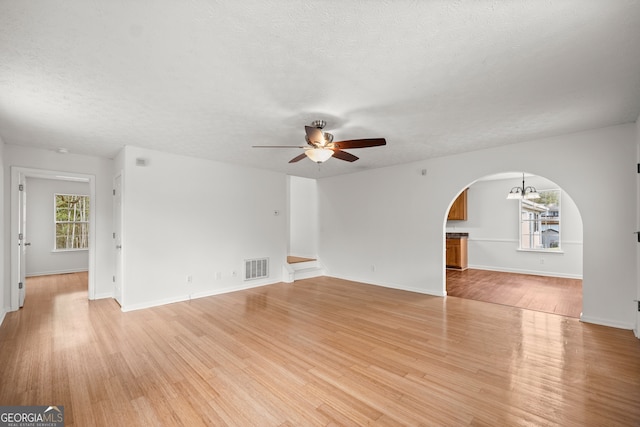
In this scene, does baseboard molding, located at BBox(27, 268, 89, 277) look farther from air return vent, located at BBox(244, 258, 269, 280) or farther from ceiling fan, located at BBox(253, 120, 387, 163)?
ceiling fan, located at BBox(253, 120, 387, 163)

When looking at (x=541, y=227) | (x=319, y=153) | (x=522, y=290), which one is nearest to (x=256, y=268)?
(x=319, y=153)

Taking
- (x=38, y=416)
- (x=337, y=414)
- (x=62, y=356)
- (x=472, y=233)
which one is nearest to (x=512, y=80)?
(x=337, y=414)

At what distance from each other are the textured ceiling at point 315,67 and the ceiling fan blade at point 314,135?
0.26m

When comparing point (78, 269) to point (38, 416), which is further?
point (78, 269)

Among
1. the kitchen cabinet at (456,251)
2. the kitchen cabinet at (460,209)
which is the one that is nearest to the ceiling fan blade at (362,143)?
the kitchen cabinet at (456,251)

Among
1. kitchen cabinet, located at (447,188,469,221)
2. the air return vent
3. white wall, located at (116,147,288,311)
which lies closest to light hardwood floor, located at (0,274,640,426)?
white wall, located at (116,147,288,311)

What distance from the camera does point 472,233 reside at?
8320 mm

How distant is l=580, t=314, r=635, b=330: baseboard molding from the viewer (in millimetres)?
3482

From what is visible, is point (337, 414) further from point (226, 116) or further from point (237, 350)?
point (226, 116)

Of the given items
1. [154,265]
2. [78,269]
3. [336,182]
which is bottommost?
[78,269]

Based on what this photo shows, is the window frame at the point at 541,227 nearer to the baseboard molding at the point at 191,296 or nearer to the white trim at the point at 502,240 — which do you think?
the white trim at the point at 502,240

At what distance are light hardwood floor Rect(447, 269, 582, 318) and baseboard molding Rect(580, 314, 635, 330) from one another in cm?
24

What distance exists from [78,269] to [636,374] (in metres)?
10.6

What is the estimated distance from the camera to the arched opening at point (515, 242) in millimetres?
6027
